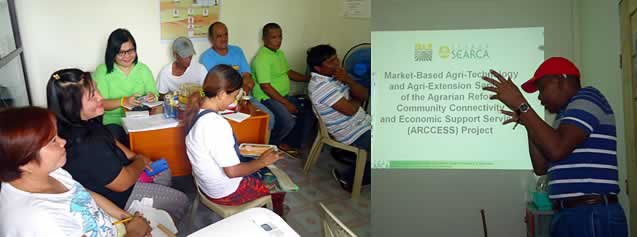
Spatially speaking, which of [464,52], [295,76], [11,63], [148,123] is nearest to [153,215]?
[148,123]

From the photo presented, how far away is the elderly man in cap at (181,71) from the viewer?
3605 millimetres

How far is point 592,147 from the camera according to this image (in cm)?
149

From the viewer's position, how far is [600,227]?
1.53 meters

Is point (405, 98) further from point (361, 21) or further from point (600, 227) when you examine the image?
point (361, 21)

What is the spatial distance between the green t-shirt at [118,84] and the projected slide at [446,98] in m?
1.94

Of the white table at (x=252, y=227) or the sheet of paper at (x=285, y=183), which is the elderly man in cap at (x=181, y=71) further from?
the white table at (x=252, y=227)

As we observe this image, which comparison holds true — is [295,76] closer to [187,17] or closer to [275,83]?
[275,83]

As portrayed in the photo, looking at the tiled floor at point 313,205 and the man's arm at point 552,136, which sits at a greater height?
the man's arm at point 552,136

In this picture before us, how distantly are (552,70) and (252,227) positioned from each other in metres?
1.14

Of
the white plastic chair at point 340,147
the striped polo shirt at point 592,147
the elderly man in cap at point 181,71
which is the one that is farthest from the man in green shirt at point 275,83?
the striped polo shirt at point 592,147

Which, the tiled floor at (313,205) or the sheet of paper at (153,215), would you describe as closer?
the sheet of paper at (153,215)

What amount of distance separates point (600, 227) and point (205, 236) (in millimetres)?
1246

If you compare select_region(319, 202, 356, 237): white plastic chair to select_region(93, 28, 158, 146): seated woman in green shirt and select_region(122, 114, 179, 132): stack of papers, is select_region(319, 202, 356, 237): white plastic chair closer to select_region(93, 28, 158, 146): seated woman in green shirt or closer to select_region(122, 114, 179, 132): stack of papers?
select_region(122, 114, 179, 132): stack of papers

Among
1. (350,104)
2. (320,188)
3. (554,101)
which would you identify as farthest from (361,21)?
(554,101)
